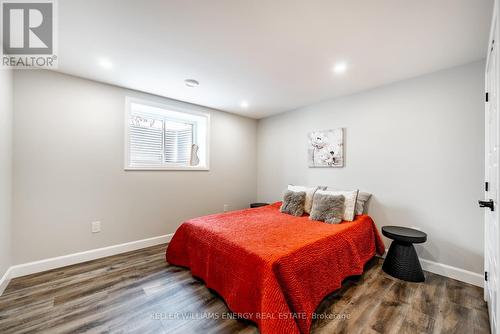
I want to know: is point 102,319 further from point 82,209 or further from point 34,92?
point 34,92

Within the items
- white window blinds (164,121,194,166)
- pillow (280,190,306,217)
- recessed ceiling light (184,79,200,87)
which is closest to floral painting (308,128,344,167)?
pillow (280,190,306,217)

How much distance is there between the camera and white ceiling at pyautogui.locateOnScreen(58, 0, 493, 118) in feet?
4.93

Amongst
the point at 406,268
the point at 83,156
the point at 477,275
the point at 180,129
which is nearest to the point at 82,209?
the point at 83,156

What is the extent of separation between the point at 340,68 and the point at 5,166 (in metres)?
3.63

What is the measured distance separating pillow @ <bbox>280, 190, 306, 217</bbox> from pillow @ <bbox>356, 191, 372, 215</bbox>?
710 mm

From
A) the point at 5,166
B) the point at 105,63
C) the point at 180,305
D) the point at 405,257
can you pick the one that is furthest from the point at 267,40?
the point at 5,166

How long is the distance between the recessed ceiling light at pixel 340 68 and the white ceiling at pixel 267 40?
0.06 metres

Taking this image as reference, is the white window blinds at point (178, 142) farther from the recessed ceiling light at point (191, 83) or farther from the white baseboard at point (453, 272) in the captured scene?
the white baseboard at point (453, 272)

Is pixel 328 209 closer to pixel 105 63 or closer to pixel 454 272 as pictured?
pixel 454 272

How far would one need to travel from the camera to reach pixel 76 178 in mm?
2562

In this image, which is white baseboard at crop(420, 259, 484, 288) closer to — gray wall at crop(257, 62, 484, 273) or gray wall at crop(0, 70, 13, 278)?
gray wall at crop(257, 62, 484, 273)

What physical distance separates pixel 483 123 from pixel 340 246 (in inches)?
76.2

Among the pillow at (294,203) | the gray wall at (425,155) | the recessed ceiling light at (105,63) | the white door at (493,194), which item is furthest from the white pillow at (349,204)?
the recessed ceiling light at (105,63)

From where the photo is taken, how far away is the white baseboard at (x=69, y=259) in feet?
7.16
